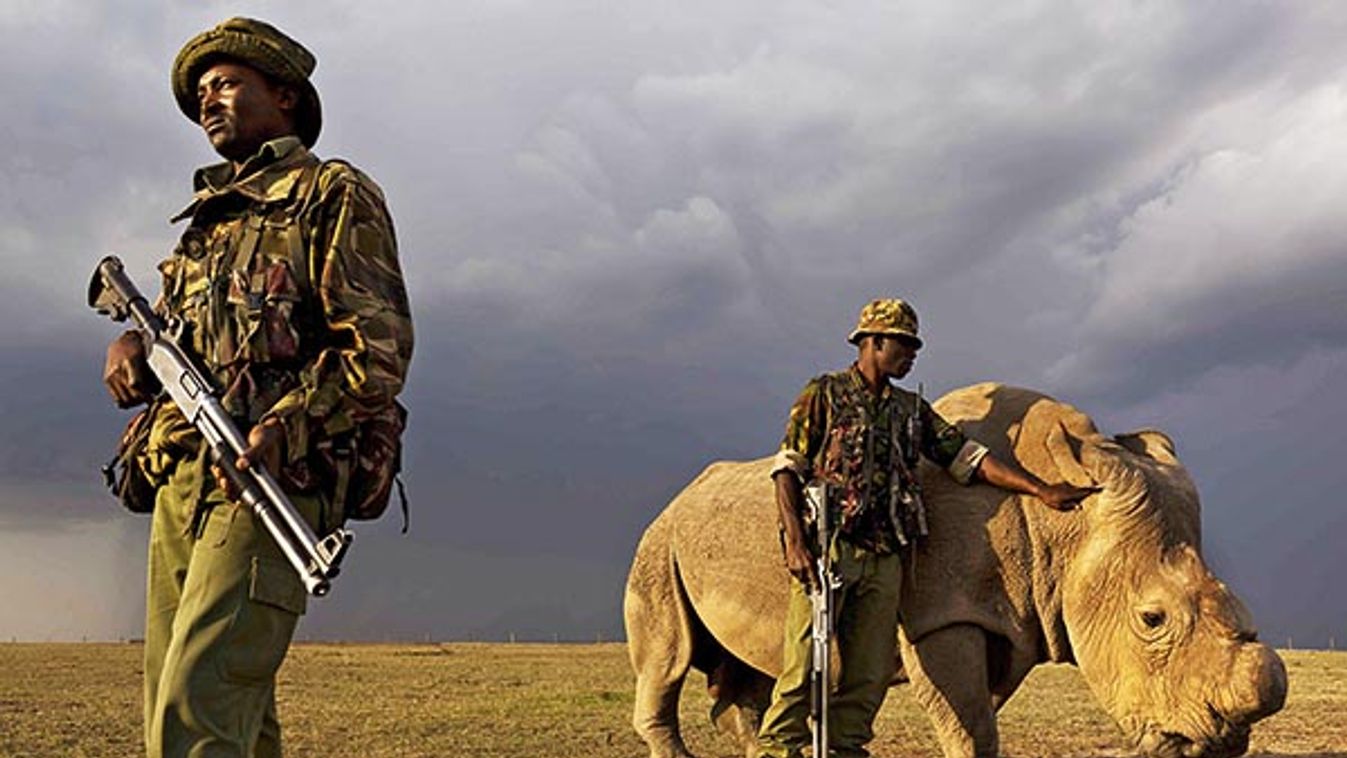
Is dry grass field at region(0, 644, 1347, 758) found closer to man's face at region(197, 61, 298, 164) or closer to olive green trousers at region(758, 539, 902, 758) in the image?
olive green trousers at region(758, 539, 902, 758)

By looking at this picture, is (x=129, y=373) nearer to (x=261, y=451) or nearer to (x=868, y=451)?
(x=261, y=451)

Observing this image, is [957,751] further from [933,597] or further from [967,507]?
[967,507]

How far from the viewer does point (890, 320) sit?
6609 mm

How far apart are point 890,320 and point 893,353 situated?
0.17 m

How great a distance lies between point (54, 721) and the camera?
43.8ft

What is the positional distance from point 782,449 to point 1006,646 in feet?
5.52

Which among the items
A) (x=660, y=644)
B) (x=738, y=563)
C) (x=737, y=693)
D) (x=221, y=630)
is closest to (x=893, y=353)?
(x=738, y=563)

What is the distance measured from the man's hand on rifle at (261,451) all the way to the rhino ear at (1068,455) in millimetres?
4769

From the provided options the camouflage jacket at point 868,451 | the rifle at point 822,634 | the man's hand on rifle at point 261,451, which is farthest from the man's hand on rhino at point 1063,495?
the man's hand on rifle at point 261,451

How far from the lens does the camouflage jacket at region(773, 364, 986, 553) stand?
6516 millimetres

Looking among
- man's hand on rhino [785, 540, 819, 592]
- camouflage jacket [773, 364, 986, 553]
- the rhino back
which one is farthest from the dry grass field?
man's hand on rhino [785, 540, 819, 592]

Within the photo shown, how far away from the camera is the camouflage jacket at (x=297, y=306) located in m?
3.37

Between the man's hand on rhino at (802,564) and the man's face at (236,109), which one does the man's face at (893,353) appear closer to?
the man's hand on rhino at (802,564)

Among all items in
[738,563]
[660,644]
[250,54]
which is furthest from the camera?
[660,644]
